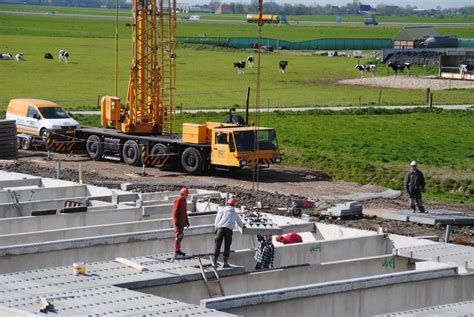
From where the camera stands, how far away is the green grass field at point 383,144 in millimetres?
40625

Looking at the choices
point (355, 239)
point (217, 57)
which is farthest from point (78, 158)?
point (217, 57)

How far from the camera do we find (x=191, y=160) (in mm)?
41438

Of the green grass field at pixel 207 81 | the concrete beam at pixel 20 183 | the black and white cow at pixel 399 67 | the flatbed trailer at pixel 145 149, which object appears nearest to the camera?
the concrete beam at pixel 20 183

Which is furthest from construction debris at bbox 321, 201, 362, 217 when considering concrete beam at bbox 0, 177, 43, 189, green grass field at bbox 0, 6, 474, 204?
concrete beam at bbox 0, 177, 43, 189

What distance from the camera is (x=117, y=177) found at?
132ft

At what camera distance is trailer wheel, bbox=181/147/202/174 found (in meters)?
41.1

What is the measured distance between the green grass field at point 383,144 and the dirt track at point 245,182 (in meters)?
1.49

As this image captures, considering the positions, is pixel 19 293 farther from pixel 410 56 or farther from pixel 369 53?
pixel 369 53

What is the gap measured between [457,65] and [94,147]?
49.4m

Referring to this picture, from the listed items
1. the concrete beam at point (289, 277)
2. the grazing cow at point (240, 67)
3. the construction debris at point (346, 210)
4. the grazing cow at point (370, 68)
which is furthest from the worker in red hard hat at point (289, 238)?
the grazing cow at point (370, 68)

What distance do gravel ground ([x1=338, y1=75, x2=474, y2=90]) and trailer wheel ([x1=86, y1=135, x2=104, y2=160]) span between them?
124 ft

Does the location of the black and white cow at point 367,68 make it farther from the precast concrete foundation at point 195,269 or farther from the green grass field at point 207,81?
the precast concrete foundation at point 195,269

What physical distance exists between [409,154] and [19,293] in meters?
28.8

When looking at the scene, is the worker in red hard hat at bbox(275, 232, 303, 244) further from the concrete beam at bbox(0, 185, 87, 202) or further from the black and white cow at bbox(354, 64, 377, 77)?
the black and white cow at bbox(354, 64, 377, 77)
